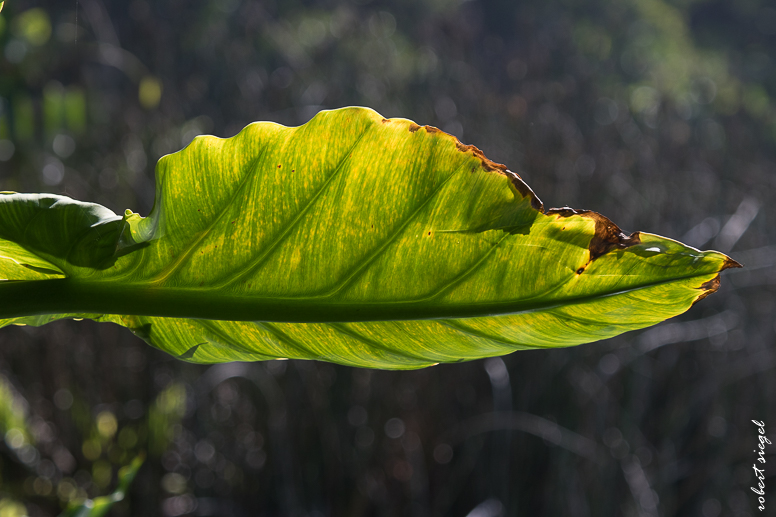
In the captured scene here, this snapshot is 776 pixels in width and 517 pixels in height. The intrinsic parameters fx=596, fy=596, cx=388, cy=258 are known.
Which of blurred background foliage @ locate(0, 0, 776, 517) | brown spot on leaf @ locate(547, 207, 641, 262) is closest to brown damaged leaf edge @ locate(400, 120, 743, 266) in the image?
brown spot on leaf @ locate(547, 207, 641, 262)

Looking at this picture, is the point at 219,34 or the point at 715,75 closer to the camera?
the point at 219,34

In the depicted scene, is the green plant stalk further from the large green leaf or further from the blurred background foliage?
the blurred background foliage

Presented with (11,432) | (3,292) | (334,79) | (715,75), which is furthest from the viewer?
(715,75)

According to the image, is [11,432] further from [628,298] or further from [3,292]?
[628,298]

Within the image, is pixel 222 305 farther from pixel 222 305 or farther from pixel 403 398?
pixel 403 398

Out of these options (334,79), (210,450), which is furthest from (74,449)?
(334,79)

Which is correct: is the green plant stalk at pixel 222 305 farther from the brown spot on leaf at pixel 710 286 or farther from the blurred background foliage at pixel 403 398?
the blurred background foliage at pixel 403 398

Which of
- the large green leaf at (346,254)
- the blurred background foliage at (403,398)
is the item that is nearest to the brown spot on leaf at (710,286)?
the large green leaf at (346,254)

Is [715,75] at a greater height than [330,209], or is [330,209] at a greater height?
[715,75]
